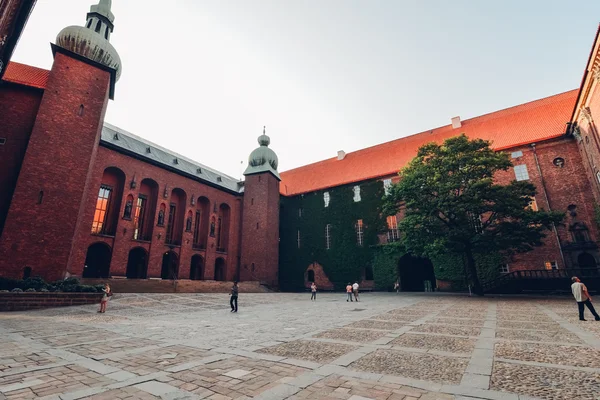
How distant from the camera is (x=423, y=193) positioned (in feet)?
63.3

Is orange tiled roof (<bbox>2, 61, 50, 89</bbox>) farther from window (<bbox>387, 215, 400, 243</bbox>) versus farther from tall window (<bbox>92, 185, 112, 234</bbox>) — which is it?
window (<bbox>387, 215, 400, 243</bbox>)

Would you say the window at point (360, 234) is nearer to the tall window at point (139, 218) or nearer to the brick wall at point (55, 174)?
the tall window at point (139, 218)

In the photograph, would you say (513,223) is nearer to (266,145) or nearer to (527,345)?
(527,345)

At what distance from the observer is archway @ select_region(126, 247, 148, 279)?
25514 millimetres

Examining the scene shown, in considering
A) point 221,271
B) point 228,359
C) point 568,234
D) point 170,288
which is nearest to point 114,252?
point 170,288

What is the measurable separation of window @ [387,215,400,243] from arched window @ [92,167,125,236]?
25483mm

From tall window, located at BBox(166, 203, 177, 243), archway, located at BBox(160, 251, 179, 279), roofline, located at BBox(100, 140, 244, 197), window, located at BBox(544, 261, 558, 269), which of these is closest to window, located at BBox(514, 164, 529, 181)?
window, located at BBox(544, 261, 558, 269)

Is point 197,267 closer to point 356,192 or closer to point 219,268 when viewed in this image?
point 219,268

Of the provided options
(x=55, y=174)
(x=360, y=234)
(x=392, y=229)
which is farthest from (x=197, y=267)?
(x=392, y=229)

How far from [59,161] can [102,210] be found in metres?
7.68

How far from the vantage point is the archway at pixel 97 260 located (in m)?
22.8

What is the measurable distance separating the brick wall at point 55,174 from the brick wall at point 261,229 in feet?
56.2

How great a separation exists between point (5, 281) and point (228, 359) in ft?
49.6

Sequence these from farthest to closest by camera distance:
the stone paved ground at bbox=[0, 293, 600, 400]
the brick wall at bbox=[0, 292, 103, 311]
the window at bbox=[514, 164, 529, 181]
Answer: the window at bbox=[514, 164, 529, 181] < the brick wall at bbox=[0, 292, 103, 311] < the stone paved ground at bbox=[0, 293, 600, 400]
